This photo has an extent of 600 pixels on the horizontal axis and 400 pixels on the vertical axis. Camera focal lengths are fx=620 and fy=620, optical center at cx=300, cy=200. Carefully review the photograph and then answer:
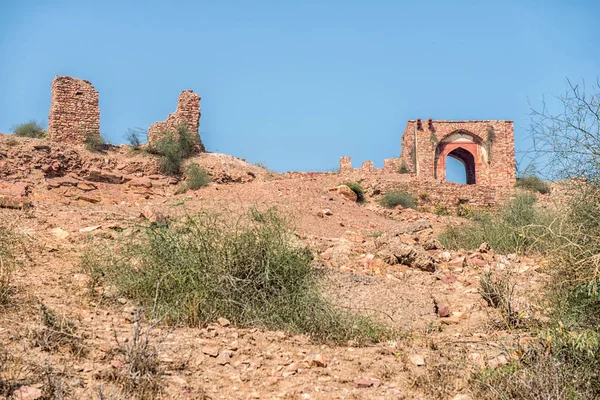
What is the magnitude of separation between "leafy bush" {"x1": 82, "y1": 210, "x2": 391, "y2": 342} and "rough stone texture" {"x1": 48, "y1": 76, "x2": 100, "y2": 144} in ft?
45.5

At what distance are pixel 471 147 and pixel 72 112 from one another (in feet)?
54.9

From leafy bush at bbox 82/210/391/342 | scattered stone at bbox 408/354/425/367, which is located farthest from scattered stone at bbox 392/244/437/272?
scattered stone at bbox 408/354/425/367

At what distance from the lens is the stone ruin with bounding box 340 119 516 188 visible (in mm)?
26938

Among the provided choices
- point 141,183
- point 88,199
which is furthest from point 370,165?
point 88,199

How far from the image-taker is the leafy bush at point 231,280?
5535 mm

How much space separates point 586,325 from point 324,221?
30.7 feet

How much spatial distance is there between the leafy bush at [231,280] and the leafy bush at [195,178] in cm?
1172

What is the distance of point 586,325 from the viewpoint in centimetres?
472

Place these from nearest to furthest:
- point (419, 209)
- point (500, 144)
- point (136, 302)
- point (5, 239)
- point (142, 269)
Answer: point (136, 302) → point (142, 269) → point (5, 239) → point (419, 209) → point (500, 144)

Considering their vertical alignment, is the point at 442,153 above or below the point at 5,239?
above

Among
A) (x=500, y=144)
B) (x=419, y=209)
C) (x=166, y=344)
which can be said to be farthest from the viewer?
(x=500, y=144)

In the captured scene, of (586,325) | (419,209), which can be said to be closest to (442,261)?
(586,325)

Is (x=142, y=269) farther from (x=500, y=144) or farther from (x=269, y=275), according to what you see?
(x=500, y=144)

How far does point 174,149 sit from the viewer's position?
20.0 m
